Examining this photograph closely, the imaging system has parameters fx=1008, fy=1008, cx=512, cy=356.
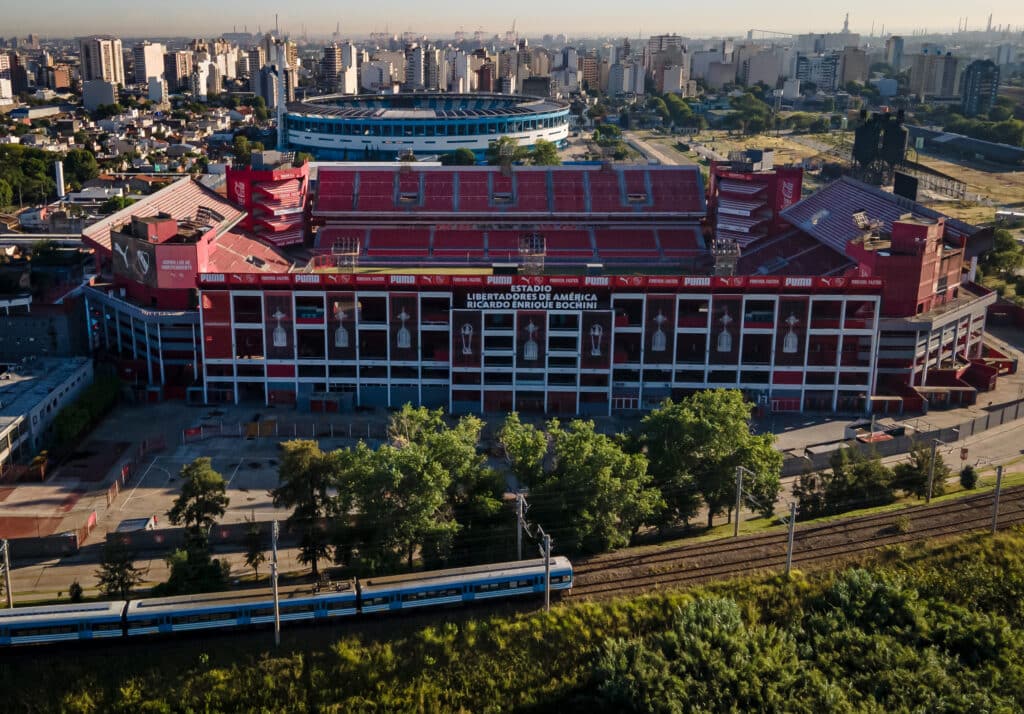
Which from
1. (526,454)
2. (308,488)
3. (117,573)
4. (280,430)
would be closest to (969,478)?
(526,454)

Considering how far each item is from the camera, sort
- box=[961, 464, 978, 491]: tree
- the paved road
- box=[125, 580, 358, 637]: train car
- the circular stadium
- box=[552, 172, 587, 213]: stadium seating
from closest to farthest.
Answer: box=[125, 580, 358, 637]: train car, box=[961, 464, 978, 491]: tree, box=[552, 172, 587, 213]: stadium seating, the circular stadium, the paved road

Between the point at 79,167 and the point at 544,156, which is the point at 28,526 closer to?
the point at 544,156

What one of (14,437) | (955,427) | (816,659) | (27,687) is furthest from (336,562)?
(955,427)

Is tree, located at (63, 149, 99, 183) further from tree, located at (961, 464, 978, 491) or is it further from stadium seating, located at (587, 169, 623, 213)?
tree, located at (961, 464, 978, 491)

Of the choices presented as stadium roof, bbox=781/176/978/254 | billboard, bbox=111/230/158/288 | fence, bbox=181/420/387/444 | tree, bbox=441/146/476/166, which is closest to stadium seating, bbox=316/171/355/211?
billboard, bbox=111/230/158/288

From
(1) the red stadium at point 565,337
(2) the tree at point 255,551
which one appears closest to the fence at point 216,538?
(2) the tree at point 255,551

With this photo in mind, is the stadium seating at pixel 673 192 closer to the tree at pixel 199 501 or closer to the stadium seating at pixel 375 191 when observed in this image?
the stadium seating at pixel 375 191
